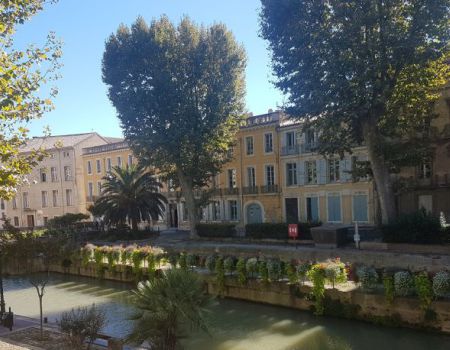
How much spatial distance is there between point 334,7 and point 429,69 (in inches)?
232

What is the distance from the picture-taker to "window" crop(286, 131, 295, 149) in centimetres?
3811

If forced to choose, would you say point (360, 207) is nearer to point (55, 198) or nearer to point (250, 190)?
Result: point (250, 190)

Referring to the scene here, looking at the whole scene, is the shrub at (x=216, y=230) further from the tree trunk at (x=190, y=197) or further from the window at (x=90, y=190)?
the window at (x=90, y=190)

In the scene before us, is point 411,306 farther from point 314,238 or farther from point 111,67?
point 111,67

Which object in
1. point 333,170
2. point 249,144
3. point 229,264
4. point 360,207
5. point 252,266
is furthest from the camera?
point 249,144

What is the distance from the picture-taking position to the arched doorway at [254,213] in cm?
4009

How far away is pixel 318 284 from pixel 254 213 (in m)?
24.6

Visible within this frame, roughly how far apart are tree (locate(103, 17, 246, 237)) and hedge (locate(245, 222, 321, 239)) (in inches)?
235

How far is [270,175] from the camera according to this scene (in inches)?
1566

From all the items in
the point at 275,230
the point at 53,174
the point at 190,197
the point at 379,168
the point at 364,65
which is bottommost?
the point at 275,230

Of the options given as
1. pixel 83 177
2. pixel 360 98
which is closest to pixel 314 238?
pixel 360 98

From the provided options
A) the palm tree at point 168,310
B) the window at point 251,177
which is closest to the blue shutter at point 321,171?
the window at point 251,177

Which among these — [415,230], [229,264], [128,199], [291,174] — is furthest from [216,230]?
[415,230]

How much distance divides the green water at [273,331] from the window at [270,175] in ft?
67.9
